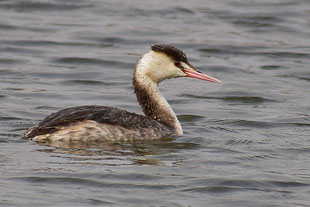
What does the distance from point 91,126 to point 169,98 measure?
3.81 m

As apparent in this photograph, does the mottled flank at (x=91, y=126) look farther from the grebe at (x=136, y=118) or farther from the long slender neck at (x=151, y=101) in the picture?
the long slender neck at (x=151, y=101)

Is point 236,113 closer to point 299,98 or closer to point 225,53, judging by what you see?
point 299,98

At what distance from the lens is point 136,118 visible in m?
10.7

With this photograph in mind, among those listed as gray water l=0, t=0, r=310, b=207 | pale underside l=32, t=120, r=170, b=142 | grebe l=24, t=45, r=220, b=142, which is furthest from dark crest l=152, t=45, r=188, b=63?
pale underside l=32, t=120, r=170, b=142

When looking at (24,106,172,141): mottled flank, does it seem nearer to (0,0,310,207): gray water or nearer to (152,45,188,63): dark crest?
(0,0,310,207): gray water

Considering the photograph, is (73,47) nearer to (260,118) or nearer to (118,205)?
(260,118)

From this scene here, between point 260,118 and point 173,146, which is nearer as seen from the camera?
point 173,146

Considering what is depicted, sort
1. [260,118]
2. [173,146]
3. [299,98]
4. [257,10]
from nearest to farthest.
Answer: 1. [173,146]
2. [260,118]
3. [299,98]
4. [257,10]

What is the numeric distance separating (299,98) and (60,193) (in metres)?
6.30

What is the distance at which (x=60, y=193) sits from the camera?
8562 mm

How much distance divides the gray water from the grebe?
0.14 metres

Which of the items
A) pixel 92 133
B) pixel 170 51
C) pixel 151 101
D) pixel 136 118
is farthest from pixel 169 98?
pixel 92 133

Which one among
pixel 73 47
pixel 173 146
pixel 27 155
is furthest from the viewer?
pixel 73 47

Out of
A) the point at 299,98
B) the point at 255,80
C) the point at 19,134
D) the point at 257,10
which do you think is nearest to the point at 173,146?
the point at 19,134
